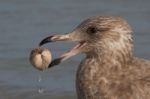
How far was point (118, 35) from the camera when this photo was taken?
8867 millimetres

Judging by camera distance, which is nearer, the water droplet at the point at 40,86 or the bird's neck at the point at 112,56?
the bird's neck at the point at 112,56

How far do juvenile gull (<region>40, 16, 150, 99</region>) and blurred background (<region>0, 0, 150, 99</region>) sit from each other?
2.26 meters

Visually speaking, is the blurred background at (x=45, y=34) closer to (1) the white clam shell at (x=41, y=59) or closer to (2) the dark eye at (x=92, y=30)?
(1) the white clam shell at (x=41, y=59)

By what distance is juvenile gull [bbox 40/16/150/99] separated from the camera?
879cm

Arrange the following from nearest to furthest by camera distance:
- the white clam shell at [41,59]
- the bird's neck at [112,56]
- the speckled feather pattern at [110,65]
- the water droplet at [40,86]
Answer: the speckled feather pattern at [110,65] < the bird's neck at [112,56] < the white clam shell at [41,59] < the water droplet at [40,86]

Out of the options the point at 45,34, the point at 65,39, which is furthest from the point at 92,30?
the point at 45,34

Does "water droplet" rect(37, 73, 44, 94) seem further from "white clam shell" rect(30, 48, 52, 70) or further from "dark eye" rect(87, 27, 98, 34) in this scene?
"dark eye" rect(87, 27, 98, 34)

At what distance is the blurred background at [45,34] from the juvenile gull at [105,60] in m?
2.26

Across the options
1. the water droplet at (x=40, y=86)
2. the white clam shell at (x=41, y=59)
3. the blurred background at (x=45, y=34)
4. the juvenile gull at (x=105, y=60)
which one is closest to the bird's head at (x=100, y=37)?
the juvenile gull at (x=105, y=60)

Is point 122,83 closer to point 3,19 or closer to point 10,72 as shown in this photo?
point 10,72

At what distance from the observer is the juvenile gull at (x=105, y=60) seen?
8789mm

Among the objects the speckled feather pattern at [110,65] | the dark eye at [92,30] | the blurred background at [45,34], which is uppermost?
the dark eye at [92,30]

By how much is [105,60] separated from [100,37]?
0.24 m

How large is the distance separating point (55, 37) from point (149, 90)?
1.07 m
